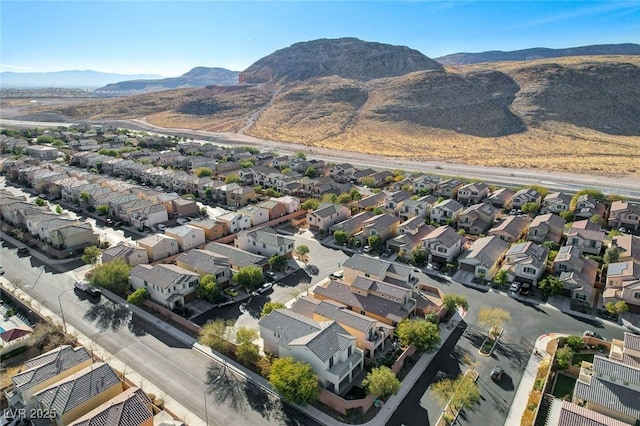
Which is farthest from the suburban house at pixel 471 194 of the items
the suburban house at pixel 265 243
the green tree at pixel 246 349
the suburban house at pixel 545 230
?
the green tree at pixel 246 349

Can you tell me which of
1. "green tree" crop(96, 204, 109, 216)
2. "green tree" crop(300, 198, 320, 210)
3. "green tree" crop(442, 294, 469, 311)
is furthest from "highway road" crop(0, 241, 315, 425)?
"green tree" crop(300, 198, 320, 210)

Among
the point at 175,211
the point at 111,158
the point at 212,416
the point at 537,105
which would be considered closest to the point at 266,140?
the point at 111,158

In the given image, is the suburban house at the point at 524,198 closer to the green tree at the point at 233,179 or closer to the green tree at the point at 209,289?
the green tree at the point at 233,179

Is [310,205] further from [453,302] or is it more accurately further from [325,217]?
[453,302]

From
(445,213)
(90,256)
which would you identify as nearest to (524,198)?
(445,213)

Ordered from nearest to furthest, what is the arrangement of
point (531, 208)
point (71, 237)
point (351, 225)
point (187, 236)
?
→ point (71, 237), point (187, 236), point (351, 225), point (531, 208)

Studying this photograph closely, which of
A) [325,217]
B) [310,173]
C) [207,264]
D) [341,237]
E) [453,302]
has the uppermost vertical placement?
[310,173]

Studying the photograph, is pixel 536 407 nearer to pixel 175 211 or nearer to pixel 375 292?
pixel 375 292
